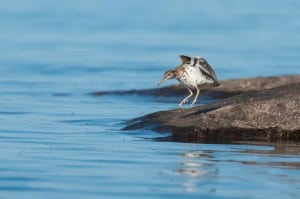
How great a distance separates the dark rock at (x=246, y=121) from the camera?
15.4 metres

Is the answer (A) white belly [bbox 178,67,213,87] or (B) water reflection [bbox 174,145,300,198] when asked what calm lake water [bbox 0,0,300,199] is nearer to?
(B) water reflection [bbox 174,145,300,198]

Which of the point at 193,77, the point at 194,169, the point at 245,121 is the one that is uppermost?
the point at 193,77

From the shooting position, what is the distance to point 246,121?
15.7m

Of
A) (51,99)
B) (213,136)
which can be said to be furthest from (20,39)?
(213,136)

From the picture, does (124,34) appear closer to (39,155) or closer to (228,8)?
(228,8)

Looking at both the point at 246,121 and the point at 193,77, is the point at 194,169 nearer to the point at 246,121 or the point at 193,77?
the point at 246,121

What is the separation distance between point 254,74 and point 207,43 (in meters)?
8.64

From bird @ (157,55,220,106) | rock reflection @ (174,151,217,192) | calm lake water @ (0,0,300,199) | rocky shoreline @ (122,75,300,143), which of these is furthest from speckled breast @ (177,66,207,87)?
rock reflection @ (174,151,217,192)

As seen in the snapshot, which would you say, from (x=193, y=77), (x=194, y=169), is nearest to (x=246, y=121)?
(x=193, y=77)

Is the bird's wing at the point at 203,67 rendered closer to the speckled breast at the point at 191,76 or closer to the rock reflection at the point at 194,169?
the speckled breast at the point at 191,76

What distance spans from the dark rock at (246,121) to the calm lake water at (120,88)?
0.49 meters

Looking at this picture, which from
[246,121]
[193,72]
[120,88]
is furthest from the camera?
[120,88]

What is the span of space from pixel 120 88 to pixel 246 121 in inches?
394

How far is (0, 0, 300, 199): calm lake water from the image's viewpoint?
11.9 metres
